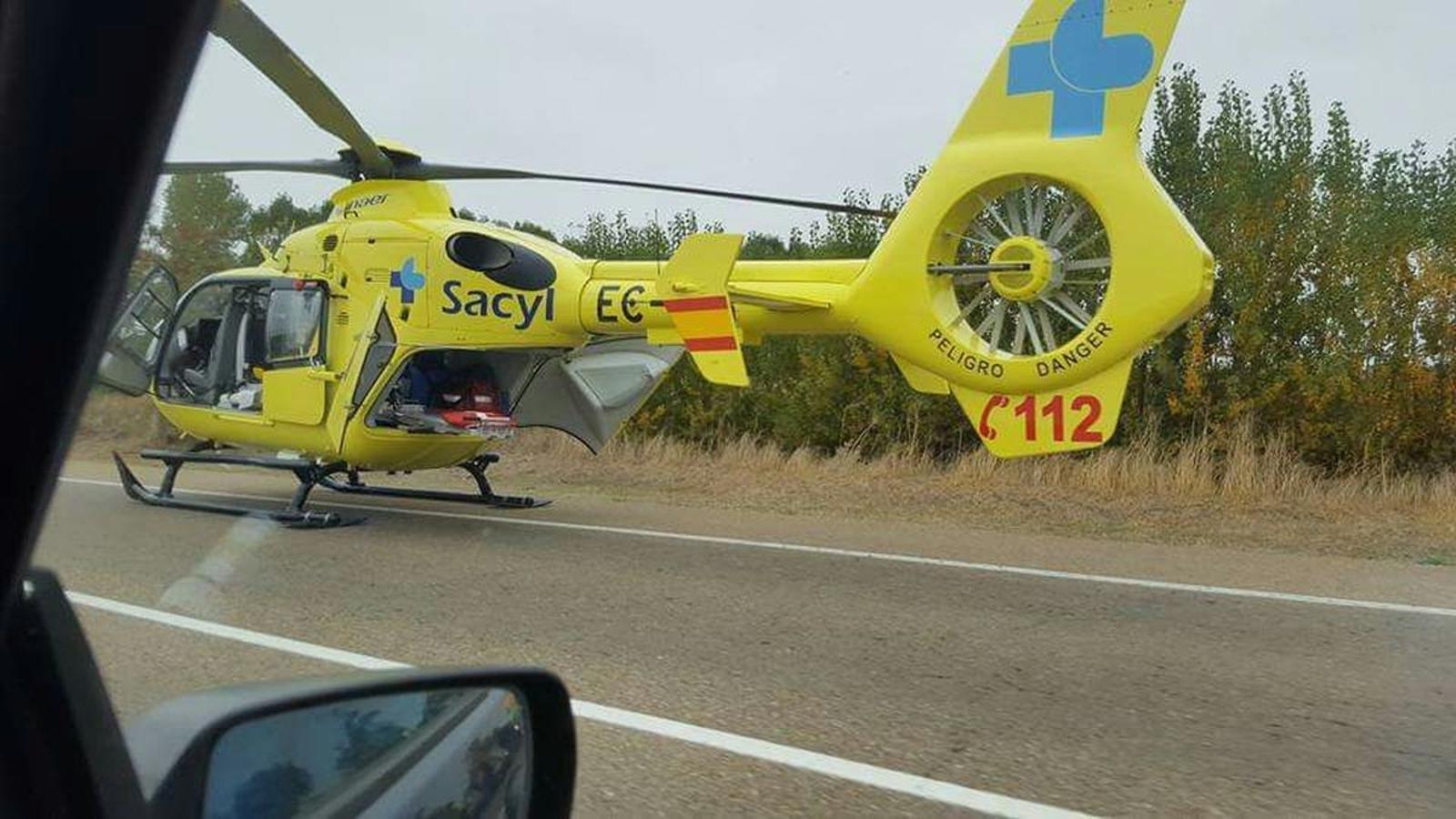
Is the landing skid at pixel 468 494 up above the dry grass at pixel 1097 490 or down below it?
below

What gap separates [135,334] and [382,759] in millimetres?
1255

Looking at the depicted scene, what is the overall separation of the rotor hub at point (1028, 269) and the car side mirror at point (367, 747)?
6328mm

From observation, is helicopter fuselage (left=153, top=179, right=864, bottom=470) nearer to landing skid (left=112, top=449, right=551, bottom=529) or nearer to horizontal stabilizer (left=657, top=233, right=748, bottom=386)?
landing skid (left=112, top=449, right=551, bottom=529)

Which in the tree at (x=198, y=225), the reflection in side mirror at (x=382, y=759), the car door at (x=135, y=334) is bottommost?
the reflection in side mirror at (x=382, y=759)

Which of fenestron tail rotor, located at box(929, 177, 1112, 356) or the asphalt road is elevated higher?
fenestron tail rotor, located at box(929, 177, 1112, 356)

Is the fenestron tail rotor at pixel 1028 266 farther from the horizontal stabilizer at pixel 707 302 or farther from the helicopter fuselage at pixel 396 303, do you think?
the helicopter fuselage at pixel 396 303

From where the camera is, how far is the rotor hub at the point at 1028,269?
762 cm

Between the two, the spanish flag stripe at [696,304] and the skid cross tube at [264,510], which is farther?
the skid cross tube at [264,510]

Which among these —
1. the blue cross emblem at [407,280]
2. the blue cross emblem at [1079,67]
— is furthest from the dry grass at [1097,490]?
the blue cross emblem at [1079,67]

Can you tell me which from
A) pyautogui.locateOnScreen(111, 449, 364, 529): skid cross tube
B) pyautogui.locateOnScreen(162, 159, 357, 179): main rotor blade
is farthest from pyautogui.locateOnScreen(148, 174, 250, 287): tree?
pyautogui.locateOnScreen(111, 449, 364, 529): skid cross tube

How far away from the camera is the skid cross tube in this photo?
29.6 feet

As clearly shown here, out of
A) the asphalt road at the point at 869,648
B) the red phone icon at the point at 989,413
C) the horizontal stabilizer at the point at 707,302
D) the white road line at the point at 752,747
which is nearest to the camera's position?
the white road line at the point at 752,747

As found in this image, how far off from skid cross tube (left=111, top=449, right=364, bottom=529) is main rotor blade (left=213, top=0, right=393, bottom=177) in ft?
13.9

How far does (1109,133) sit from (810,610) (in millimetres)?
3665
